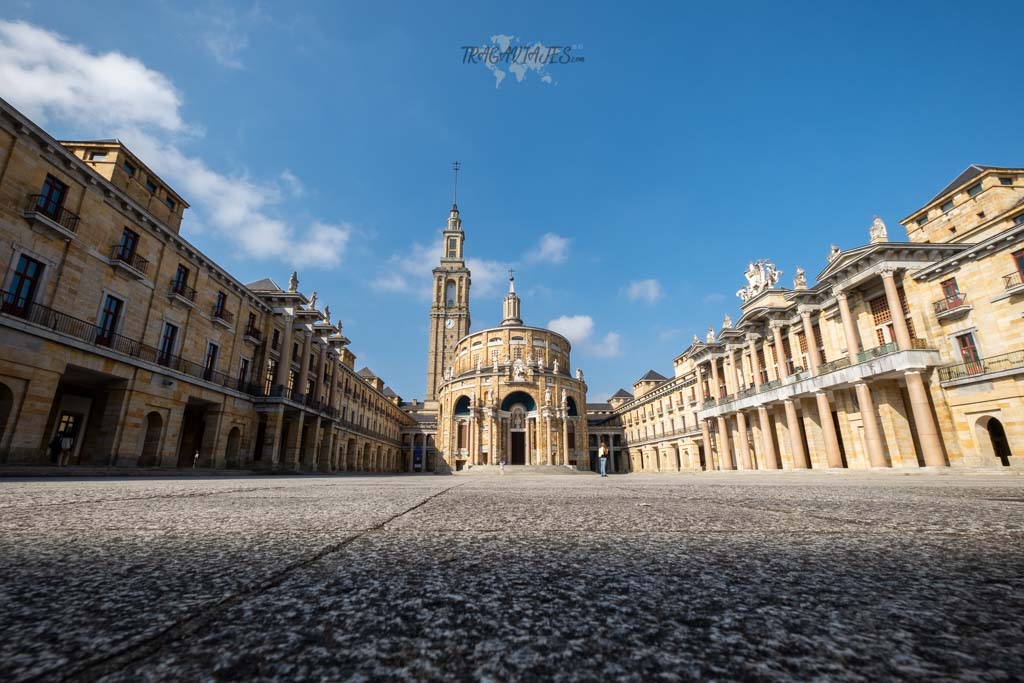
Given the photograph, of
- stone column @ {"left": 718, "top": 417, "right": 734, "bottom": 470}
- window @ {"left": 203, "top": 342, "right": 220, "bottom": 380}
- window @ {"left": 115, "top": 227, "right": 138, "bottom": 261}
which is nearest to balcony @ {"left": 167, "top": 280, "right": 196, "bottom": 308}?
window @ {"left": 115, "top": 227, "right": 138, "bottom": 261}

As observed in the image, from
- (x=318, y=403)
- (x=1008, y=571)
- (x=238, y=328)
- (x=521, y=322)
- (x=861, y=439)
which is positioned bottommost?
(x=1008, y=571)

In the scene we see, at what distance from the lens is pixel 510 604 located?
3.22ft

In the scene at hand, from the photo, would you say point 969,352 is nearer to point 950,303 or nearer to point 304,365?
point 950,303

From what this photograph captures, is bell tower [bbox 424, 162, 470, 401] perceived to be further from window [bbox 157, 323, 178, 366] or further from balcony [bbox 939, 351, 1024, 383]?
balcony [bbox 939, 351, 1024, 383]

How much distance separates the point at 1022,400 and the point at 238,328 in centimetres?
3324

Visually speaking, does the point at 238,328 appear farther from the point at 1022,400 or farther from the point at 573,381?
the point at 573,381

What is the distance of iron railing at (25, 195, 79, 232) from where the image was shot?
12.9m

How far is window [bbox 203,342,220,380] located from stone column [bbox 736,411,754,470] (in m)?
31.2

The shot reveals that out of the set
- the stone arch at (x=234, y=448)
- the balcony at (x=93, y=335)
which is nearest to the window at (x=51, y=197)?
the balcony at (x=93, y=335)

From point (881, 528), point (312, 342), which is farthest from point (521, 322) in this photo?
point (881, 528)

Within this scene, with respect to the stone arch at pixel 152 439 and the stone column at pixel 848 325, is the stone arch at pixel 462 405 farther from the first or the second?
the stone column at pixel 848 325

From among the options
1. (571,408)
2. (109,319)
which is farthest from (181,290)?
(571,408)

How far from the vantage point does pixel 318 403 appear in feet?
92.1

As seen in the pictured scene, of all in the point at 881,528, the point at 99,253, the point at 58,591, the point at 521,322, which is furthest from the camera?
the point at 521,322
